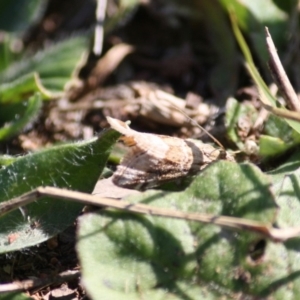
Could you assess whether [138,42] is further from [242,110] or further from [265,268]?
[265,268]

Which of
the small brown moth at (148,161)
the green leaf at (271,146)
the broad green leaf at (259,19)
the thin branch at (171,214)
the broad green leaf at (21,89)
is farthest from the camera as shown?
the broad green leaf at (259,19)

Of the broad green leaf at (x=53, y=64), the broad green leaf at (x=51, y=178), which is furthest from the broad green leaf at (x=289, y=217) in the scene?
the broad green leaf at (x=53, y=64)

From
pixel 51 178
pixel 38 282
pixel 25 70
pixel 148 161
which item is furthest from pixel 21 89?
pixel 38 282

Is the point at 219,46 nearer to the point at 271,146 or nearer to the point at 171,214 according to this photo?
the point at 271,146

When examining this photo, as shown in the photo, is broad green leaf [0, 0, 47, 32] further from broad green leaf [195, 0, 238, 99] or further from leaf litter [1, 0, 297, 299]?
broad green leaf [195, 0, 238, 99]

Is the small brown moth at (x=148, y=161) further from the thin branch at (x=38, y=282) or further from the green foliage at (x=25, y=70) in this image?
the green foliage at (x=25, y=70)

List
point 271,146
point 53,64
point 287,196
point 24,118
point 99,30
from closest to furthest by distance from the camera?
1. point 287,196
2. point 271,146
3. point 24,118
4. point 53,64
5. point 99,30
